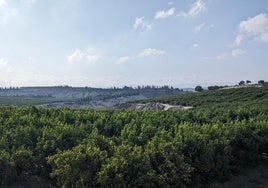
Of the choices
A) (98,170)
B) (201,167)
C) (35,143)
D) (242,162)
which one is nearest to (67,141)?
(35,143)

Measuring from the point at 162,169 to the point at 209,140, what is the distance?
3.10 meters

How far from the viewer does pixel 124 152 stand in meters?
11.3

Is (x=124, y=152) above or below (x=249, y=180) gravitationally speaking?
above

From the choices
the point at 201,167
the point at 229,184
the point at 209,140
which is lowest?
the point at 229,184

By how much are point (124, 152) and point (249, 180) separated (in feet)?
19.7

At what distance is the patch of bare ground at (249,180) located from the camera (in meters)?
13.9

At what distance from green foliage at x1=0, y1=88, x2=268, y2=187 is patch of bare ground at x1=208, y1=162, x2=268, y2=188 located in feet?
0.92

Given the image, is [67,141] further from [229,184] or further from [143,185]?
[229,184]

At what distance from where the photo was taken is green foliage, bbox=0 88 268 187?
1068cm

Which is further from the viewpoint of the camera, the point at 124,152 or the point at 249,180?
the point at 249,180

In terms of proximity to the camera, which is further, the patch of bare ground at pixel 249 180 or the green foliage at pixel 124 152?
the patch of bare ground at pixel 249 180

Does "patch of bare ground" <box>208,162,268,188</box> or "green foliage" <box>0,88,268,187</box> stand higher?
"green foliage" <box>0,88,268,187</box>

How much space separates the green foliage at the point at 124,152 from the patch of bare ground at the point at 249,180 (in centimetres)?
28

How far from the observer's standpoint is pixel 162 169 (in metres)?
11.4
